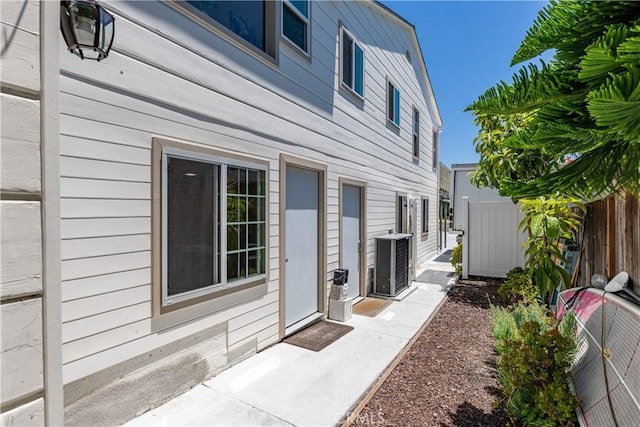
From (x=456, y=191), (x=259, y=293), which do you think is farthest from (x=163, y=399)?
(x=456, y=191)

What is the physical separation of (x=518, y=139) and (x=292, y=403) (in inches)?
114

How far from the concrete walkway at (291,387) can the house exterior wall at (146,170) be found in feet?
0.56

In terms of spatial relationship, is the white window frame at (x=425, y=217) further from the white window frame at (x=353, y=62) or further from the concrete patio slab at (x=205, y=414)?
the concrete patio slab at (x=205, y=414)

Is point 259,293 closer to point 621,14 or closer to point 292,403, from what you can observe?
point 292,403

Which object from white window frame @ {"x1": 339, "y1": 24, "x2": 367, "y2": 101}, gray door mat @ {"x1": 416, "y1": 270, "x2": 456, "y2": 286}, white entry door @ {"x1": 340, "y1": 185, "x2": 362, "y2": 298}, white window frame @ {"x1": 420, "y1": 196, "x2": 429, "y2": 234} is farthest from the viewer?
white window frame @ {"x1": 420, "y1": 196, "x2": 429, "y2": 234}

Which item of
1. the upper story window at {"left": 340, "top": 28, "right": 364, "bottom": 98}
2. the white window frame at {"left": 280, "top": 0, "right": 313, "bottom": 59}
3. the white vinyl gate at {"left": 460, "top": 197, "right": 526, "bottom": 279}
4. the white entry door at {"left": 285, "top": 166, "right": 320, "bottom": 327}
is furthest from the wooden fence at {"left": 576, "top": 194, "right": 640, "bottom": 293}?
the upper story window at {"left": 340, "top": 28, "right": 364, "bottom": 98}

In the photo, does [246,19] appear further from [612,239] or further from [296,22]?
[612,239]

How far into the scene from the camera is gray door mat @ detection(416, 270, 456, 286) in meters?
8.12

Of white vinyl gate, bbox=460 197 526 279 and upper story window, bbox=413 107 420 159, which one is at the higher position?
upper story window, bbox=413 107 420 159

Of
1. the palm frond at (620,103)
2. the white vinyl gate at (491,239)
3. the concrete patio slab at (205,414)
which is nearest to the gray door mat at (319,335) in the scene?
the concrete patio slab at (205,414)

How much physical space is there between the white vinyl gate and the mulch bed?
3.57m

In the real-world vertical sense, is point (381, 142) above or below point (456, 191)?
above

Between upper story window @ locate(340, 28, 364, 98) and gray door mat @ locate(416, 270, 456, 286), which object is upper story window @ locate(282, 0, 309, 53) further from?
gray door mat @ locate(416, 270, 456, 286)

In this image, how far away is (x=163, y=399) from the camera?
9.30ft
